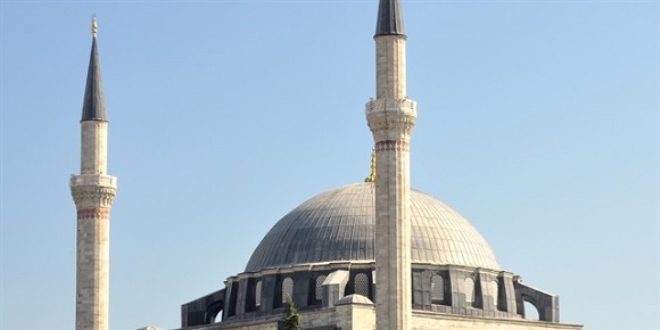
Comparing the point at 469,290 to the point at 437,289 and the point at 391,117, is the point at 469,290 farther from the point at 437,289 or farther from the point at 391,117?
the point at 391,117

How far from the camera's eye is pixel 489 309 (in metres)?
50.0

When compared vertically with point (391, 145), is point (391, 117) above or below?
above

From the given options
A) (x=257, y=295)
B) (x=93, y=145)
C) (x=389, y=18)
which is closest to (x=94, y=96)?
(x=93, y=145)

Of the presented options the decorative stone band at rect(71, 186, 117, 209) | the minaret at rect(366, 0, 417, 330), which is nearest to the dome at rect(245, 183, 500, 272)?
the decorative stone band at rect(71, 186, 117, 209)

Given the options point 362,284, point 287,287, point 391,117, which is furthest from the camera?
point 287,287

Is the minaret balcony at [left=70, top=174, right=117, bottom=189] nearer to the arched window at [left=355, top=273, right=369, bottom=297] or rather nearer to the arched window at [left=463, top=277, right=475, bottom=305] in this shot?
the arched window at [left=355, top=273, right=369, bottom=297]

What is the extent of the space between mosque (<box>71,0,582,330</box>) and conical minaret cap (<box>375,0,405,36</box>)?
4.85 metres

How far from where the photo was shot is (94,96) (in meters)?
50.1

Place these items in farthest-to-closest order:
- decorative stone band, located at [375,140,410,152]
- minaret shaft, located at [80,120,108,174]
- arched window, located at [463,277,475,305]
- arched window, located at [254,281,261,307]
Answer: arched window, located at [254,281,261,307], minaret shaft, located at [80,120,108,174], arched window, located at [463,277,475,305], decorative stone band, located at [375,140,410,152]

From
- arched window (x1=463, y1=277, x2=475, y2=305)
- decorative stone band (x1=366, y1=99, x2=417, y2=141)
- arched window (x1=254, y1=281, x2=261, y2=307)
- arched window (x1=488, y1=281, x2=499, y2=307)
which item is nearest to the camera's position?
decorative stone band (x1=366, y1=99, x2=417, y2=141)

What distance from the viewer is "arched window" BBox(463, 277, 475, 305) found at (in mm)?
49781

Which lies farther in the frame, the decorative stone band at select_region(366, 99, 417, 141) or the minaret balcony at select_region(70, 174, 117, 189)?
the minaret balcony at select_region(70, 174, 117, 189)

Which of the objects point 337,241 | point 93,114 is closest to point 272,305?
point 337,241

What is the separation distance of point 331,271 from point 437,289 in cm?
243
